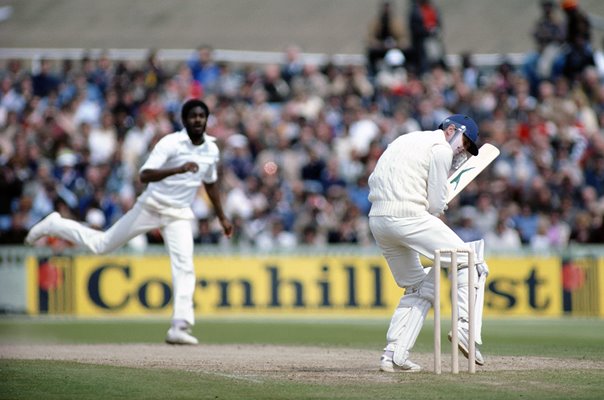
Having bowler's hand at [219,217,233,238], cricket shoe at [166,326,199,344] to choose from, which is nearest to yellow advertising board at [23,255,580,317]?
bowler's hand at [219,217,233,238]

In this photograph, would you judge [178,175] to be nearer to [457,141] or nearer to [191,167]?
[191,167]

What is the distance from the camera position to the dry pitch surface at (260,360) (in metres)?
10.4

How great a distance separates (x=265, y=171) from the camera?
22656 mm

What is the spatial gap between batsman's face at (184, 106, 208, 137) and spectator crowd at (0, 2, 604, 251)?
7.52 metres

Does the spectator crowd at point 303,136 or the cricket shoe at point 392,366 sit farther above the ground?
the spectator crowd at point 303,136

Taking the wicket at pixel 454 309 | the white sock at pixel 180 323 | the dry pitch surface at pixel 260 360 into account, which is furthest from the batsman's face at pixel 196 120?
the wicket at pixel 454 309

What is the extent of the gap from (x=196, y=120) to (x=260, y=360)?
10.00 feet

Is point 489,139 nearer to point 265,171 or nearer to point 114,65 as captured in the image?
point 265,171

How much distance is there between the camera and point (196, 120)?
13.6m

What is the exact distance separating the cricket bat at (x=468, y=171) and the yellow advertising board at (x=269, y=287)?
33.2 ft

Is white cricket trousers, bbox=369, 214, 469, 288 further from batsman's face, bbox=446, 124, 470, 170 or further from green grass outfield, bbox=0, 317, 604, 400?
green grass outfield, bbox=0, 317, 604, 400

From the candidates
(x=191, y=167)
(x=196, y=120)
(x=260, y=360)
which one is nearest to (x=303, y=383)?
(x=260, y=360)

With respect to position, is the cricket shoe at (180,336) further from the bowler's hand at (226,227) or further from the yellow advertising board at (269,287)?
the yellow advertising board at (269,287)

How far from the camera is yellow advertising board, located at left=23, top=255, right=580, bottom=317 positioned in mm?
21109
